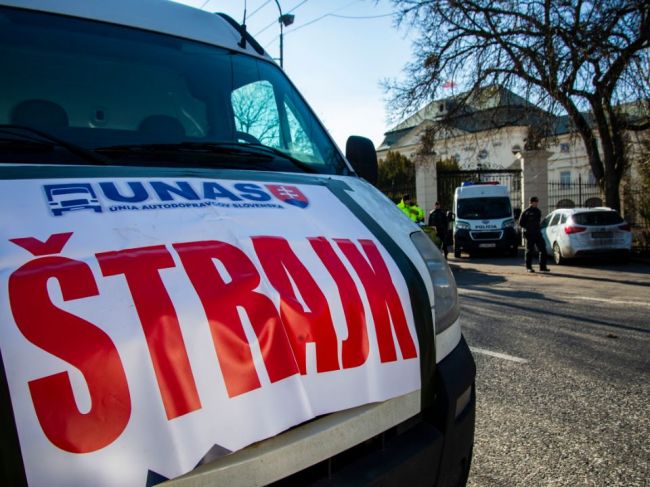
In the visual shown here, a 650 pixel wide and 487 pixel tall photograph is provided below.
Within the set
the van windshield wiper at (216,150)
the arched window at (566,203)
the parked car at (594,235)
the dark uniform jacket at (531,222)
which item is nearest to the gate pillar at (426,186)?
the arched window at (566,203)

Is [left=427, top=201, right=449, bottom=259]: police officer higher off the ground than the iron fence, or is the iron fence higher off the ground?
the iron fence

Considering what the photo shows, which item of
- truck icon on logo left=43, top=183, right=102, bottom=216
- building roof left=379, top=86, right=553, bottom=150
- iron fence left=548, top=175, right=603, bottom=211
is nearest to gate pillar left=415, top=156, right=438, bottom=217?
building roof left=379, top=86, right=553, bottom=150

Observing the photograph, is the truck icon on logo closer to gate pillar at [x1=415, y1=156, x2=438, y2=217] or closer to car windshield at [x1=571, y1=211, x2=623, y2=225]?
car windshield at [x1=571, y1=211, x2=623, y2=225]

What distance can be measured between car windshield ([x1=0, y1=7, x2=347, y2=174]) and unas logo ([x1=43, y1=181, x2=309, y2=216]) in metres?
0.30

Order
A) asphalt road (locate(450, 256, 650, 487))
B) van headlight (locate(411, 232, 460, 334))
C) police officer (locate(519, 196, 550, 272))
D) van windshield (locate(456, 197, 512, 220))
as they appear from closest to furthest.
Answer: van headlight (locate(411, 232, 460, 334))
asphalt road (locate(450, 256, 650, 487))
police officer (locate(519, 196, 550, 272))
van windshield (locate(456, 197, 512, 220))

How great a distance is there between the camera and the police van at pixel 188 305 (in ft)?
3.77

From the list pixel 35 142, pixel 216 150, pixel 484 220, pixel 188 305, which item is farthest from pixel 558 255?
pixel 188 305

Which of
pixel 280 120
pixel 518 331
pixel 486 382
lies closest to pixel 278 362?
pixel 280 120

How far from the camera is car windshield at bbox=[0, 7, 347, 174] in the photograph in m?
2.00

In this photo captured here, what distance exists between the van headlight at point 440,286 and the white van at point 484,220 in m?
14.9

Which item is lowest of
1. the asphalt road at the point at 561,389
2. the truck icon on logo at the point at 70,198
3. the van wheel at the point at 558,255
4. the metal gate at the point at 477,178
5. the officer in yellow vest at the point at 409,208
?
the asphalt road at the point at 561,389

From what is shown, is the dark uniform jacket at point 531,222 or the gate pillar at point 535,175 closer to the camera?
the dark uniform jacket at point 531,222

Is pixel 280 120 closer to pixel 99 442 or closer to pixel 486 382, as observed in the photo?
pixel 99 442

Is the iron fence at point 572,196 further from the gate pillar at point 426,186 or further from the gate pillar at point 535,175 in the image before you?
the gate pillar at point 426,186
